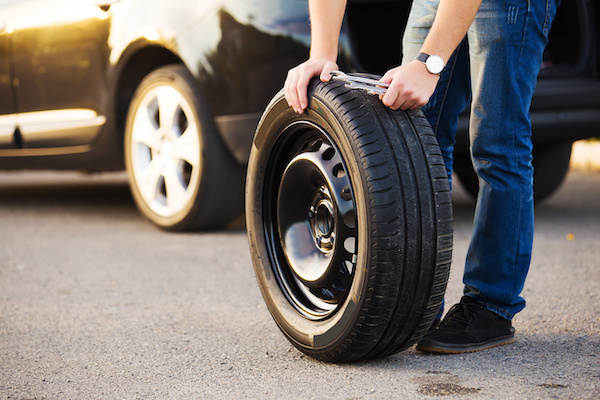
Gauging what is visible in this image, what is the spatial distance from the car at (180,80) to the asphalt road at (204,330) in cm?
37

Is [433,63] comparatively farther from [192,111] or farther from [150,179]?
[150,179]

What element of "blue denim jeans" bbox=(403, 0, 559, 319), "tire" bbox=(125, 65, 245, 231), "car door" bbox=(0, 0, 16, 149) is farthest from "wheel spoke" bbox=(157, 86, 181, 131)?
"blue denim jeans" bbox=(403, 0, 559, 319)

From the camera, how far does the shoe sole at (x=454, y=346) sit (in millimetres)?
2293

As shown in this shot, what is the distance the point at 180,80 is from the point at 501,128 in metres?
2.11

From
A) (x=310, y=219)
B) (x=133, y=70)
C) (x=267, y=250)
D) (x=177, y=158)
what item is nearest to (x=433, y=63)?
(x=310, y=219)

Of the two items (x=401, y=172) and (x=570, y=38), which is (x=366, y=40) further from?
(x=401, y=172)

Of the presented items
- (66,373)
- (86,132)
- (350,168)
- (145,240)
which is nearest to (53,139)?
(86,132)

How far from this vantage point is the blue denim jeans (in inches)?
88.7

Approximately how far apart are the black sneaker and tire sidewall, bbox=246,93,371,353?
314 millimetres

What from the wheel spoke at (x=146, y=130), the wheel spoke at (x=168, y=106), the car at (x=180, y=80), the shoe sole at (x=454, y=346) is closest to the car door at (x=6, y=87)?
the car at (x=180, y=80)

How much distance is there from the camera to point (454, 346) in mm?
2309

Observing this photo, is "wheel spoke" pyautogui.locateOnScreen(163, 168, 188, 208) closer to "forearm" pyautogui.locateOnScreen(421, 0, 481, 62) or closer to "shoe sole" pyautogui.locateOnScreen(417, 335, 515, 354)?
"shoe sole" pyautogui.locateOnScreen(417, 335, 515, 354)

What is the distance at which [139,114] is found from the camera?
4297 millimetres

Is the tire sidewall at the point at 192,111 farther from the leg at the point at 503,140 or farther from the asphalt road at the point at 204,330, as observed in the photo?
the leg at the point at 503,140
